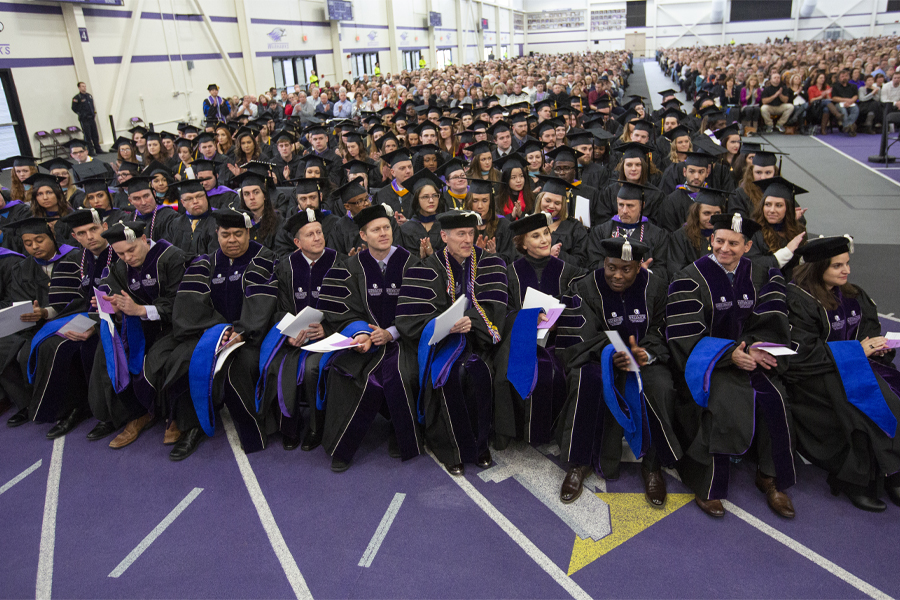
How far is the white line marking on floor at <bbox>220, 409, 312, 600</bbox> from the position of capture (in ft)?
9.16

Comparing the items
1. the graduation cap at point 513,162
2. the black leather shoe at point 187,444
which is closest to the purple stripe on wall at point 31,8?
the graduation cap at point 513,162

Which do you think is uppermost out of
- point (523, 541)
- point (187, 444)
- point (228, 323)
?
point (228, 323)

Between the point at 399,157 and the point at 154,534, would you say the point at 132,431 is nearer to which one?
the point at 154,534

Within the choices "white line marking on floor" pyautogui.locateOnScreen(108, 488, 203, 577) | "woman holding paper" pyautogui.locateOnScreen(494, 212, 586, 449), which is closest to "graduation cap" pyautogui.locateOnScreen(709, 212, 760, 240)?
"woman holding paper" pyautogui.locateOnScreen(494, 212, 586, 449)

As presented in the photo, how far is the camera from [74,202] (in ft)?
23.2

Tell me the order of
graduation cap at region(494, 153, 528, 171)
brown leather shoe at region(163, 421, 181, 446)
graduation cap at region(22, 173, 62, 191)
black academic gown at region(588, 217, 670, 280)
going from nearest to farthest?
brown leather shoe at region(163, 421, 181, 446) → black academic gown at region(588, 217, 670, 280) → graduation cap at region(494, 153, 528, 171) → graduation cap at region(22, 173, 62, 191)

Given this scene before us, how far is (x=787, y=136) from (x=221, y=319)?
15.3 m

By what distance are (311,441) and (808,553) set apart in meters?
2.87

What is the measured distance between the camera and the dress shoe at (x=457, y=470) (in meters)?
3.50

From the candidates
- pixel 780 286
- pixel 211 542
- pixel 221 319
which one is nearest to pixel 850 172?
pixel 780 286

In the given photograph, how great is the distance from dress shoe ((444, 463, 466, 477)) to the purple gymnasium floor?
5 centimetres

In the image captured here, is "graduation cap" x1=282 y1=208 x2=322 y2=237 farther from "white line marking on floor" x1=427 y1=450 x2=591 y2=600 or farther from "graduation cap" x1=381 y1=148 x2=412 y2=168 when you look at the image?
"graduation cap" x1=381 y1=148 x2=412 y2=168

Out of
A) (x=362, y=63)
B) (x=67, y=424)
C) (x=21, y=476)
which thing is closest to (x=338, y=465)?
(x=21, y=476)

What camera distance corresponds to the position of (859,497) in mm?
3018
